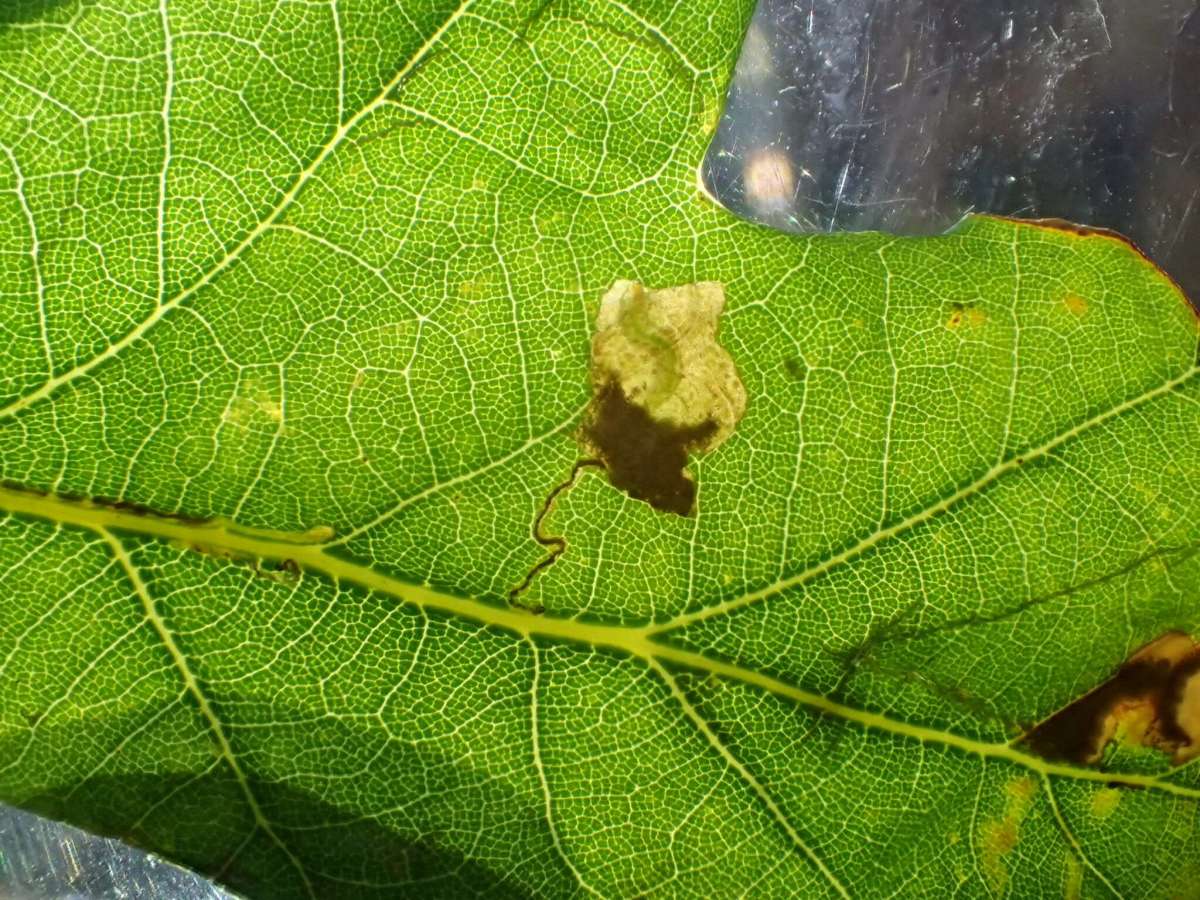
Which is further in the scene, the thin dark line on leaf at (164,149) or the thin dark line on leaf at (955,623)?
the thin dark line on leaf at (955,623)

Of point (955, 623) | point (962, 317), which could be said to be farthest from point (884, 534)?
point (962, 317)

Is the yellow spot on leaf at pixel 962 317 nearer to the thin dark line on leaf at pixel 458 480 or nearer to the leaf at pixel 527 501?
the leaf at pixel 527 501

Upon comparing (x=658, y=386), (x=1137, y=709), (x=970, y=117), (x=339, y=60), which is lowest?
(x=1137, y=709)

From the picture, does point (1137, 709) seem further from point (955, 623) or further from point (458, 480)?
point (458, 480)

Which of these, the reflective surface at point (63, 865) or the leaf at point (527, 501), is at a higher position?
the leaf at point (527, 501)

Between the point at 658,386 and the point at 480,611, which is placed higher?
the point at 658,386

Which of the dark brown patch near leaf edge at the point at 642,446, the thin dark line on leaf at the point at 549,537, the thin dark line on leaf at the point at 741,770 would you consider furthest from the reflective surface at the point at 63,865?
the dark brown patch near leaf edge at the point at 642,446
